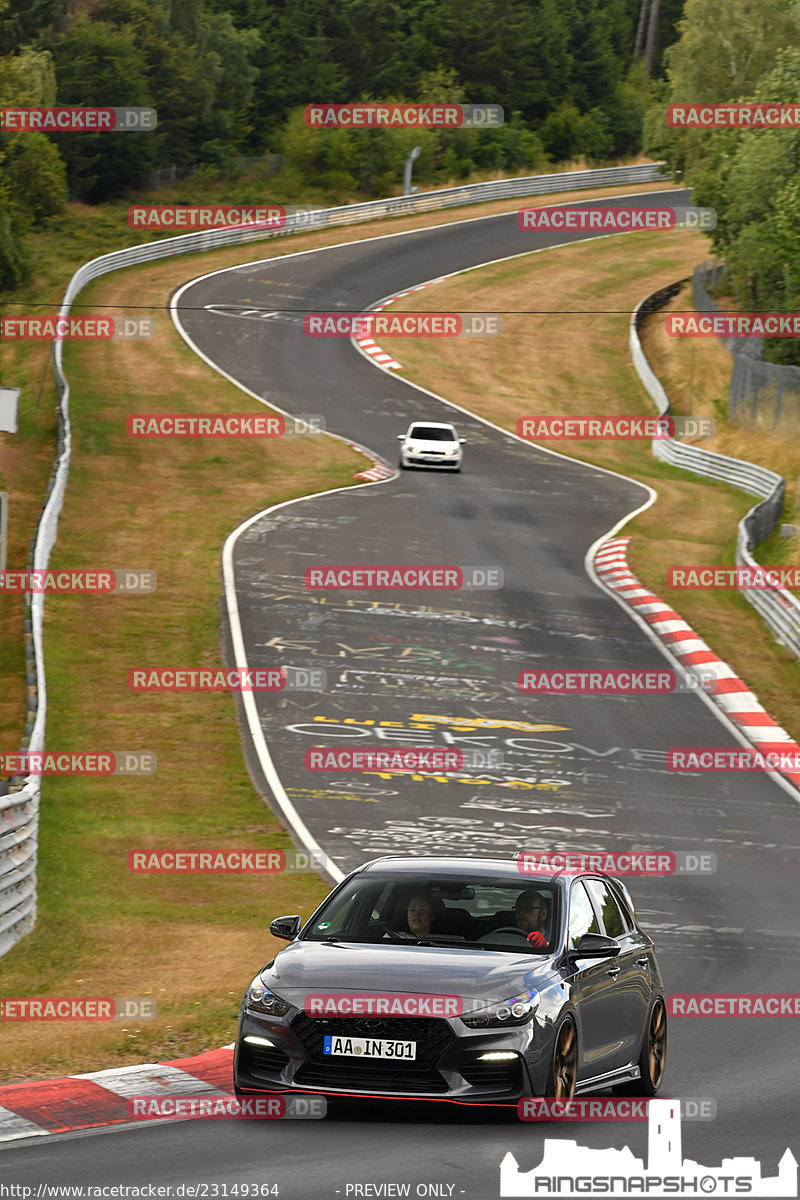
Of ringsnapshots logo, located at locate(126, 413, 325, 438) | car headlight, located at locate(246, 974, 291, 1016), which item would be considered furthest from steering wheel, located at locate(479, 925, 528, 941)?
ringsnapshots logo, located at locate(126, 413, 325, 438)

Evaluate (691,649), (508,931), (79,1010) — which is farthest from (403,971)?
(691,649)

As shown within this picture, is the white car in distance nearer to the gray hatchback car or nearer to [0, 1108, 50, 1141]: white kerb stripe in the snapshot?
the gray hatchback car

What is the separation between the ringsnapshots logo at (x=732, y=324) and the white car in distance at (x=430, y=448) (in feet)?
43.5

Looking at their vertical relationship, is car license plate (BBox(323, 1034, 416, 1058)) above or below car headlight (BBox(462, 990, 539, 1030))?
below

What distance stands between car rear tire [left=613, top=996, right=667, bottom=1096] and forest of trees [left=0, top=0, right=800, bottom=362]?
42.5 meters

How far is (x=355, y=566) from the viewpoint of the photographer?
34.5m

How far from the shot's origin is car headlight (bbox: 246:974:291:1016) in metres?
8.95

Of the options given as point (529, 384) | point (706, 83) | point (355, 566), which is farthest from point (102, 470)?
point (706, 83)

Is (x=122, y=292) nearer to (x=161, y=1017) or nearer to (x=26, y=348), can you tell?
(x=26, y=348)

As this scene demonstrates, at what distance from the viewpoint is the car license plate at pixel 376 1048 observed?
8.76m

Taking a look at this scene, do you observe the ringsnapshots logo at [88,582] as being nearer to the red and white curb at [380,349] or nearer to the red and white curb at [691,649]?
the red and white curb at [691,649]

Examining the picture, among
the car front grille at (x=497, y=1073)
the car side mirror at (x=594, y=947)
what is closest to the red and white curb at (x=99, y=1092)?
the car front grille at (x=497, y=1073)

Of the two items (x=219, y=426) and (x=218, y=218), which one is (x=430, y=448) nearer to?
(x=219, y=426)

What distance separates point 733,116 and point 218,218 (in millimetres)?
24710
